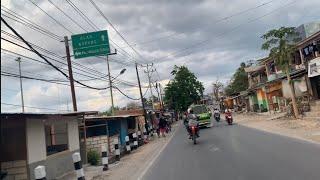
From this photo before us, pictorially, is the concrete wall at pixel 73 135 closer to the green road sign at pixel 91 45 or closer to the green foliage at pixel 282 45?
the green road sign at pixel 91 45

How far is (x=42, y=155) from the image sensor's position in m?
16.0

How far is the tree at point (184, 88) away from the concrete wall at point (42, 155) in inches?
2917

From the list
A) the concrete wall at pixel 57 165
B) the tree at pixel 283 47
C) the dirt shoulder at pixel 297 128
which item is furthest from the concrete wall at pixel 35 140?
the tree at pixel 283 47

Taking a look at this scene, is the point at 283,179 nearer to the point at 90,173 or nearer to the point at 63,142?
the point at 90,173

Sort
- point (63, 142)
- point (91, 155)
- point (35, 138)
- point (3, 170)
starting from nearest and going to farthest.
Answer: point (3, 170)
point (35, 138)
point (63, 142)
point (91, 155)

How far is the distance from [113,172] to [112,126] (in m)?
18.8

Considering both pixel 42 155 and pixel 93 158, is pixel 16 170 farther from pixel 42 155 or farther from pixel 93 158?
pixel 93 158

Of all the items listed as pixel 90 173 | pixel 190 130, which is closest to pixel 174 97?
pixel 190 130

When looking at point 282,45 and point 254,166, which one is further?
point 282,45

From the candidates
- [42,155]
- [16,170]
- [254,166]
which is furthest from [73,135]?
[254,166]

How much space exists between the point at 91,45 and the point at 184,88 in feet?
227

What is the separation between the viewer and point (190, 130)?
1035 inches

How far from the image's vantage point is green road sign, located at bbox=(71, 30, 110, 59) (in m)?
24.8

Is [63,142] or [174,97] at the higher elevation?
[174,97]
